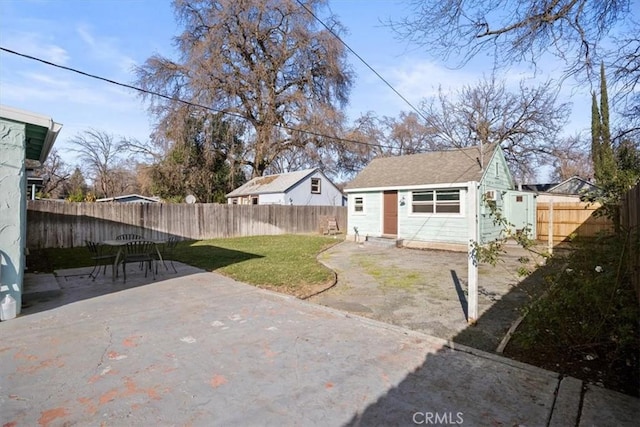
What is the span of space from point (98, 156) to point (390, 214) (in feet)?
117

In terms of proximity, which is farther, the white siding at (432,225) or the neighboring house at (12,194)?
the white siding at (432,225)

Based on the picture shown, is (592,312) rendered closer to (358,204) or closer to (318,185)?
(358,204)

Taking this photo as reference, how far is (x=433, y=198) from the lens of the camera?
523 inches

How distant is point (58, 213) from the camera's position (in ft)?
42.5

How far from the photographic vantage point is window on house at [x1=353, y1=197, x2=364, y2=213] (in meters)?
15.8

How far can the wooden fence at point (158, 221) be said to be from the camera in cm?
1276

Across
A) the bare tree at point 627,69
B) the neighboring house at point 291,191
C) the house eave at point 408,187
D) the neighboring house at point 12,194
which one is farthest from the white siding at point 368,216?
the neighboring house at point 12,194

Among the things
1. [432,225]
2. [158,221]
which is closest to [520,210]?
[432,225]

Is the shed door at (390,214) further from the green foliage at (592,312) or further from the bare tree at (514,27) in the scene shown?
the green foliage at (592,312)

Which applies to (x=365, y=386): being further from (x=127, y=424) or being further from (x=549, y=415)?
(x=127, y=424)

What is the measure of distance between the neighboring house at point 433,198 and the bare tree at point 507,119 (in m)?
8.70

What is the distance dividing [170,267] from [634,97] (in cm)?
1055

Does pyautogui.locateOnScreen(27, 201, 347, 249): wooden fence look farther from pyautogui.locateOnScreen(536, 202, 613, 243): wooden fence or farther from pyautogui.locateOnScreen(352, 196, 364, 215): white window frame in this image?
pyautogui.locateOnScreen(536, 202, 613, 243): wooden fence

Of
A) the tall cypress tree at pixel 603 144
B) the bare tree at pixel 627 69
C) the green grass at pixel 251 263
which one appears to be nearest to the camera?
the bare tree at pixel 627 69
